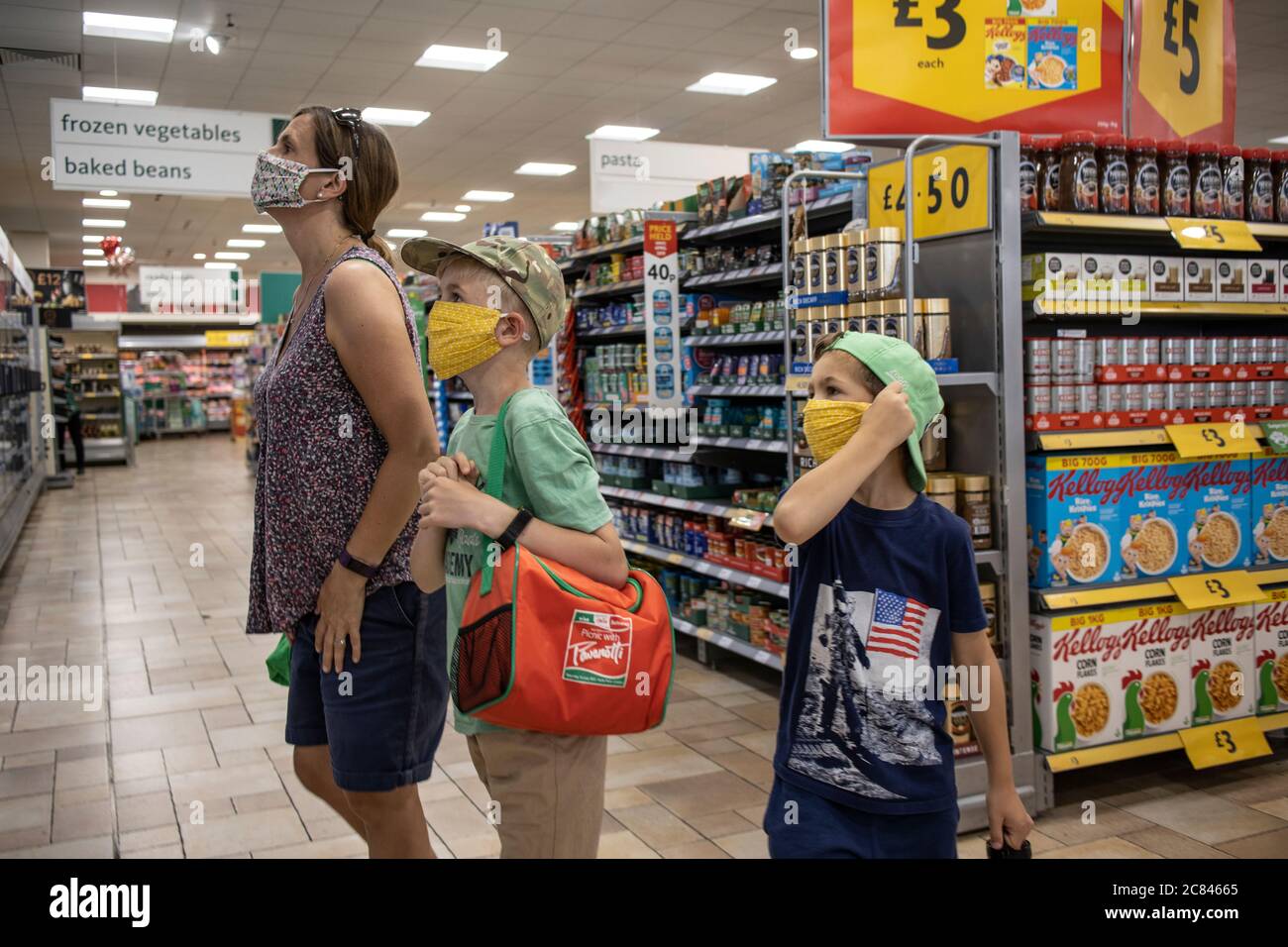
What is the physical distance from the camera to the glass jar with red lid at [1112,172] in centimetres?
380

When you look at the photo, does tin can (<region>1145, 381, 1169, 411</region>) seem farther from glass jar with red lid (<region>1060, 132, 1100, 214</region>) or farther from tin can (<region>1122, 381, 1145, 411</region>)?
glass jar with red lid (<region>1060, 132, 1100, 214</region>)

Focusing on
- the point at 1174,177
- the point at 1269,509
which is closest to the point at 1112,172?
the point at 1174,177

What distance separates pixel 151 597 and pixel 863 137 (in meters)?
6.10

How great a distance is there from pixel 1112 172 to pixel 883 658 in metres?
2.67

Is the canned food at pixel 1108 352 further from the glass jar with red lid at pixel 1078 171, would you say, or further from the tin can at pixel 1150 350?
the glass jar with red lid at pixel 1078 171

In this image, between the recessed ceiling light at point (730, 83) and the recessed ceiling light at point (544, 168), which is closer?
the recessed ceiling light at point (730, 83)

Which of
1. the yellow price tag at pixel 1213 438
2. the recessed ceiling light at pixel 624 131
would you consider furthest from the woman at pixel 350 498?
the recessed ceiling light at pixel 624 131

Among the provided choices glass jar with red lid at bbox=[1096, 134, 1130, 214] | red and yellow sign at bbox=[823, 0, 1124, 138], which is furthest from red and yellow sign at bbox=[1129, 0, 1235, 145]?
glass jar with red lid at bbox=[1096, 134, 1130, 214]

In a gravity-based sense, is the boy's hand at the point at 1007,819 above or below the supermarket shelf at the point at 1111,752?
above

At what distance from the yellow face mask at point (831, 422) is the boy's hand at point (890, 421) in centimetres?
10

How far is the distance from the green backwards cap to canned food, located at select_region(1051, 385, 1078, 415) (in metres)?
2.10

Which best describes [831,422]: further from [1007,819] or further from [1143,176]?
[1143,176]

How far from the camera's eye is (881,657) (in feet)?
5.95
